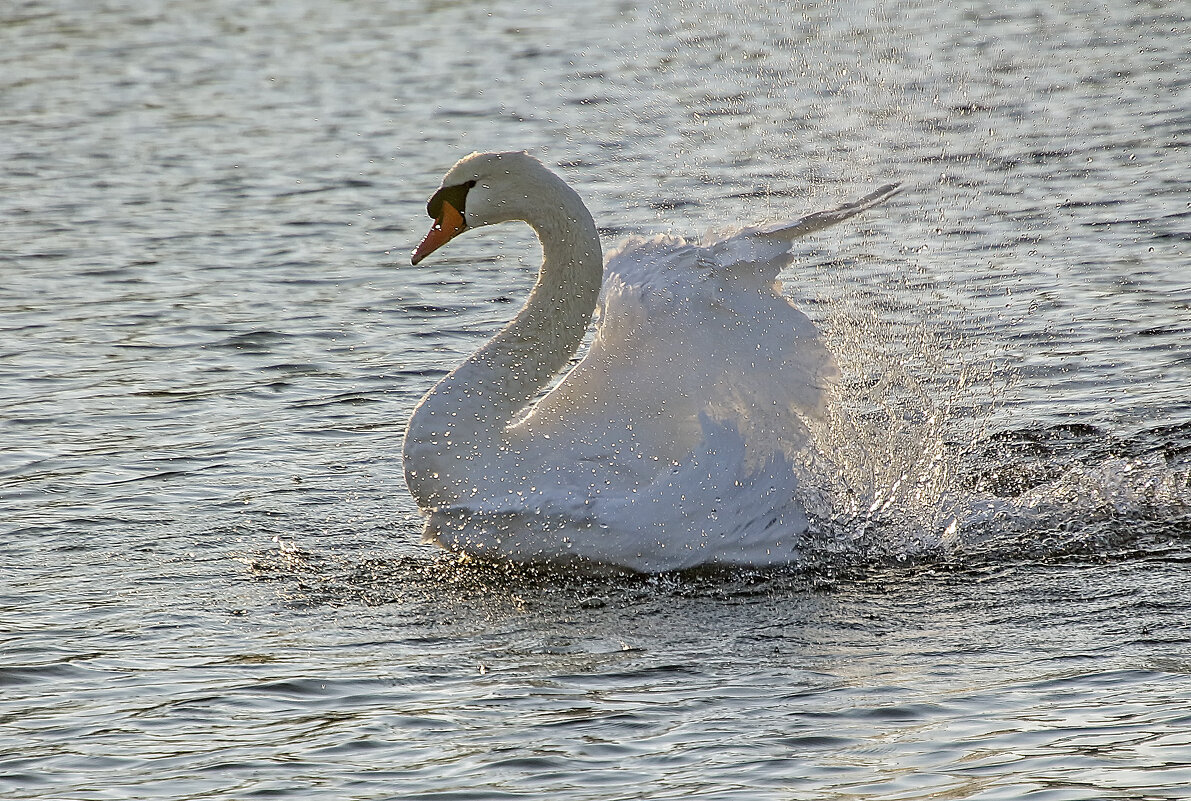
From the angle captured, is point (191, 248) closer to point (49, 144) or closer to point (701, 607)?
point (49, 144)

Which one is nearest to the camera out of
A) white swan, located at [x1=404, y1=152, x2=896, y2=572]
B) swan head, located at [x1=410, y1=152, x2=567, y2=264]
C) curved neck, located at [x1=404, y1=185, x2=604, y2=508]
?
white swan, located at [x1=404, y1=152, x2=896, y2=572]

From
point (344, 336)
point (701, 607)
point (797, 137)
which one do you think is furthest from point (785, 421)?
point (797, 137)

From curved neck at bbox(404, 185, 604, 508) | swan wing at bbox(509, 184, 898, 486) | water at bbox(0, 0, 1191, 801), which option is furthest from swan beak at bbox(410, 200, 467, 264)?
water at bbox(0, 0, 1191, 801)

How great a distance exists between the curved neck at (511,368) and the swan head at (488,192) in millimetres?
49

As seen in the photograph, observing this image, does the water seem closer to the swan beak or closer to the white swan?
the white swan

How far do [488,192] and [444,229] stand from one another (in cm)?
26

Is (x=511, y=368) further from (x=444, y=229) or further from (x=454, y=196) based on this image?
(x=454, y=196)

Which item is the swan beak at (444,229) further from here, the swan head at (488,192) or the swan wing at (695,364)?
the swan wing at (695,364)

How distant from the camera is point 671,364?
7902 mm

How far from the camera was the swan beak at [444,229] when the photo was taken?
26.4 feet

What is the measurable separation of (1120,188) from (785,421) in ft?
20.1

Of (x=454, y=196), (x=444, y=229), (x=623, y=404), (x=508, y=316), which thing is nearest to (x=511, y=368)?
(x=623, y=404)

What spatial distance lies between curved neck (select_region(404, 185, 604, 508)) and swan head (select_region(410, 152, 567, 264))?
5 cm

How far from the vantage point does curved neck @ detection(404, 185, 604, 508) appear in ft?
25.2
